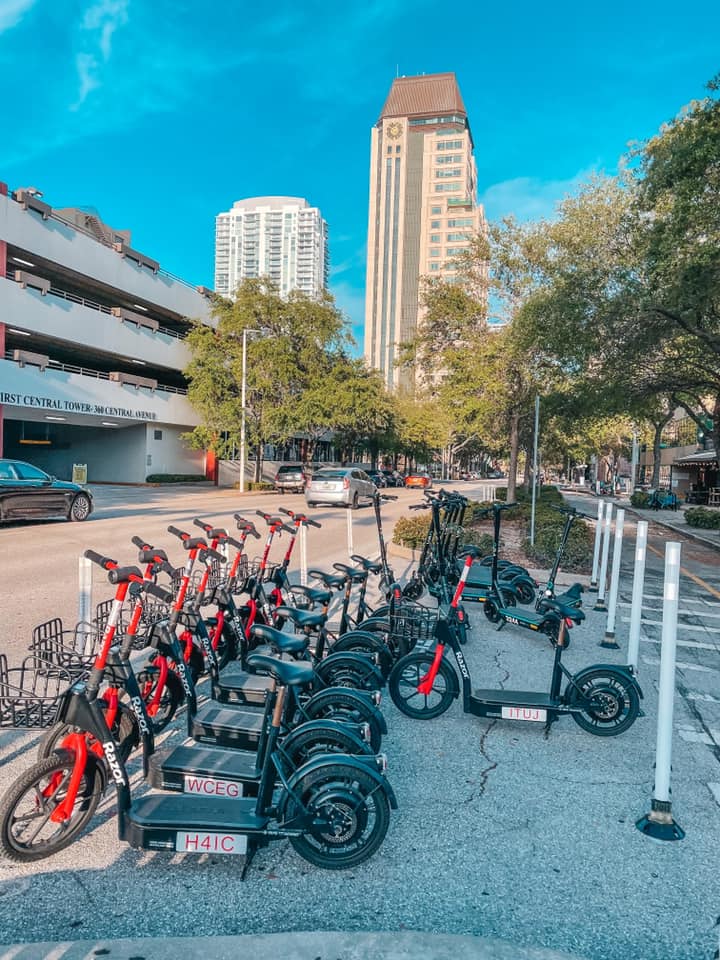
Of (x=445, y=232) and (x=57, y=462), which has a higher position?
(x=445, y=232)

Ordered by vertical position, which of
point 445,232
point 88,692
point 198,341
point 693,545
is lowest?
point 693,545

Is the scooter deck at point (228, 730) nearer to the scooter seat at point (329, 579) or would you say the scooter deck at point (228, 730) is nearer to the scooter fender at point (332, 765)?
the scooter fender at point (332, 765)

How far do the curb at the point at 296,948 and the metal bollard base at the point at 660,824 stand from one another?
3.81 feet

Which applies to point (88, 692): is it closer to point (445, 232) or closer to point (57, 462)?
point (57, 462)

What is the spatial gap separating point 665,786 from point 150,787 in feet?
9.50

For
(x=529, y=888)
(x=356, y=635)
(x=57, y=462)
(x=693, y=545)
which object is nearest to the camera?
(x=529, y=888)

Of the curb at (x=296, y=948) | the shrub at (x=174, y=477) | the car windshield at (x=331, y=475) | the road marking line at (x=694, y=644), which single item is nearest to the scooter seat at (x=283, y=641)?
the curb at (x=296, y=948)

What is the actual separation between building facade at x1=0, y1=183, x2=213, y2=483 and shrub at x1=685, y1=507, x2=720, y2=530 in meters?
30.0

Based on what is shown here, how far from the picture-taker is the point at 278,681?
3.13 metres

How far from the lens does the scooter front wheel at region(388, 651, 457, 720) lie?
4863 mm

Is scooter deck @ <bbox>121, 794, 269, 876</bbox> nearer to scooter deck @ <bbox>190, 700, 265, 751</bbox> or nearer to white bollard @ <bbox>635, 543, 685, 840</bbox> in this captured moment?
scooter deck @ <bbox>190, 700, 265, 751</bbox>

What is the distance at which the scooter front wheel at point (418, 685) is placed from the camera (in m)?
4.86

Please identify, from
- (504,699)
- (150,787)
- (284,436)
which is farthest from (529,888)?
(284,436)

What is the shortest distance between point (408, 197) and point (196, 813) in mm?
180988
